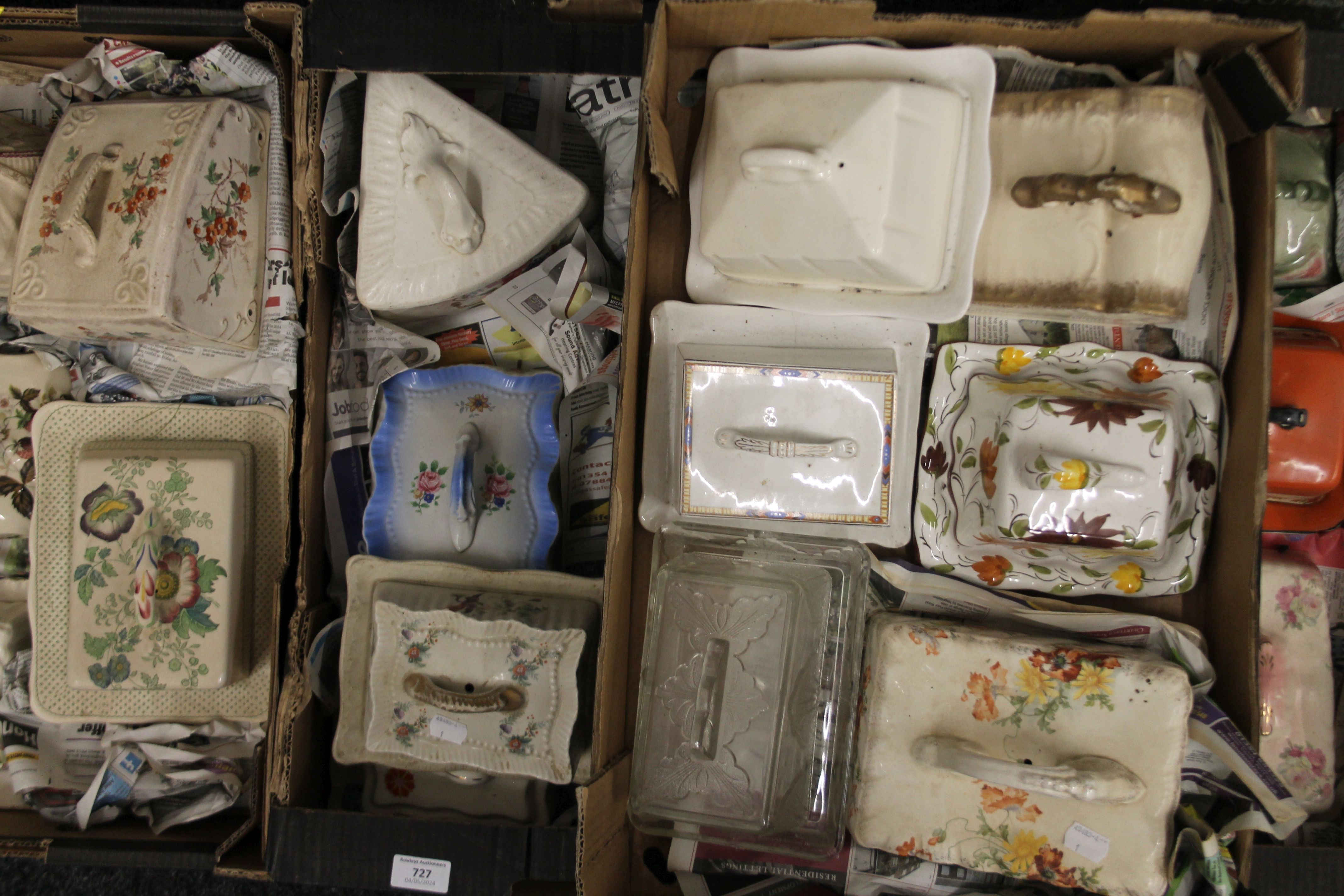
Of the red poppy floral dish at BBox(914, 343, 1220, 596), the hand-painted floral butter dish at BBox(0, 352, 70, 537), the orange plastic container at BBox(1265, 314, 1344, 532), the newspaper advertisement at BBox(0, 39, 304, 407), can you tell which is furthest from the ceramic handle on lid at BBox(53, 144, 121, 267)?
the orange plastic container at BBox(1265, 314, 1344, 532)

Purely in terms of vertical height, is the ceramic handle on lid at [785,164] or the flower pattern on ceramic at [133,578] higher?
the ceramic handle on lid at [785,164]

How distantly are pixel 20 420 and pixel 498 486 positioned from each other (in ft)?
1.98

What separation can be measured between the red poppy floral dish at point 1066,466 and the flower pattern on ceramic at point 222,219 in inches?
29.6

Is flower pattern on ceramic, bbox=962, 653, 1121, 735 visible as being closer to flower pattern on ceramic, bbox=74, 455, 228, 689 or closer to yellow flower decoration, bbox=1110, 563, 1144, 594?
yellow flower decoration, bbox=1110, 563, 1144, 594

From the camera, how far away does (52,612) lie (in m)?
0.88

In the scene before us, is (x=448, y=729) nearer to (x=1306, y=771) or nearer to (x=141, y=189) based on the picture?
(x=141, y=189)

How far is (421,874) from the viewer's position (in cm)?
76

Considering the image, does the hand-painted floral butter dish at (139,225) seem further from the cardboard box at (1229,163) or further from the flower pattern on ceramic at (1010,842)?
the flower pattern on ceramic at (1010,842)

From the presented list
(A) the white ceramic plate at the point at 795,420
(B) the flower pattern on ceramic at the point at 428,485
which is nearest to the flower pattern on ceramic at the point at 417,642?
(B) the flower pattern on ceramic at the point at 428,485

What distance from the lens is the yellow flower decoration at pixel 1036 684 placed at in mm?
724

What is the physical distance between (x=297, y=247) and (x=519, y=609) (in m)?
0.49

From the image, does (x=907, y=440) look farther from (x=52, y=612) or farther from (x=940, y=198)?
(x=52, y=612)

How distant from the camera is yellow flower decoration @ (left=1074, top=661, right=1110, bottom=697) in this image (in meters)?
0.72

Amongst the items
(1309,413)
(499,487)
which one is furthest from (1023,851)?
(499,487)
